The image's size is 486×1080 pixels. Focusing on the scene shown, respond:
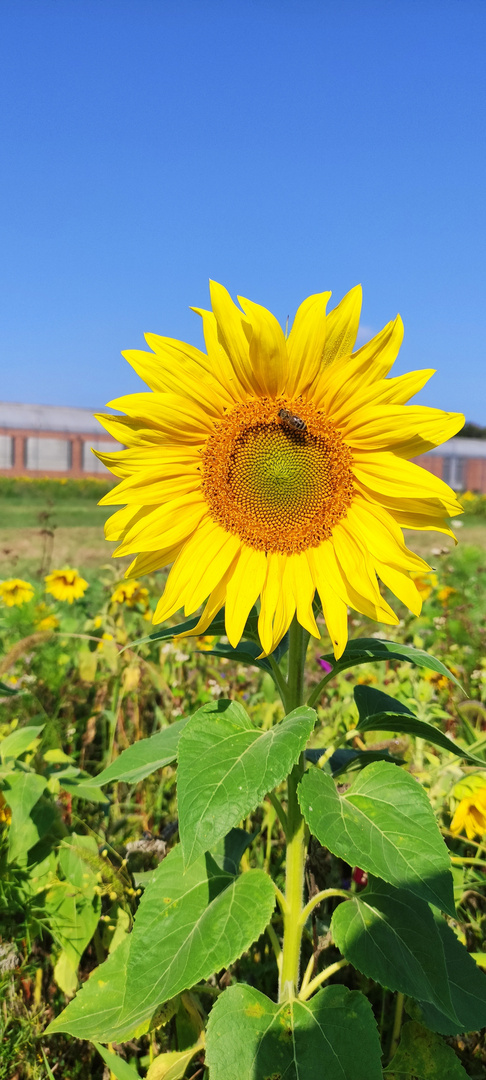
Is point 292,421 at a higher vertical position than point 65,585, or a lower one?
higher

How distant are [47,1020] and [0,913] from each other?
0.34 m

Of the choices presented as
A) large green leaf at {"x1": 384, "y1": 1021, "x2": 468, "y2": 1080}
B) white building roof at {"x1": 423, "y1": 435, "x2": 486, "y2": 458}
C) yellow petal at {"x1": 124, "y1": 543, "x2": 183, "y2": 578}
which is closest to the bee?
yellow petal at {"x1": 124, "y1": 543, "x2": 183, "y2": 578}

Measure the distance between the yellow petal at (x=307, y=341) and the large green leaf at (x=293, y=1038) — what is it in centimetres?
119

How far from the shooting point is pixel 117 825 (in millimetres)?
2365

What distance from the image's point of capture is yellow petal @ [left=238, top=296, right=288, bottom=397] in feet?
4.57

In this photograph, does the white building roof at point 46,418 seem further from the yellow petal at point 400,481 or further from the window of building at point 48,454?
the yellow petal at point 400,481

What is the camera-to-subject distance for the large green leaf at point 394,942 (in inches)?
51.2

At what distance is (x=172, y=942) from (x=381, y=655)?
681 mm

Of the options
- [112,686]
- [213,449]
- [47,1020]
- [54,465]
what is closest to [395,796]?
[213,449]

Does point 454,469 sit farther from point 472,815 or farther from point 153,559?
point 153,559

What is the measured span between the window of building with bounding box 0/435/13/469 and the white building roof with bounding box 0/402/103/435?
3.45 ft

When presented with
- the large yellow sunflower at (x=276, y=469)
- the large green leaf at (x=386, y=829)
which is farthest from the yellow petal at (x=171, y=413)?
the large green leaf at (x=386, y=829)

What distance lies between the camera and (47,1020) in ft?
6.45

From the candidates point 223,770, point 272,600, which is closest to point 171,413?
point 272,600
